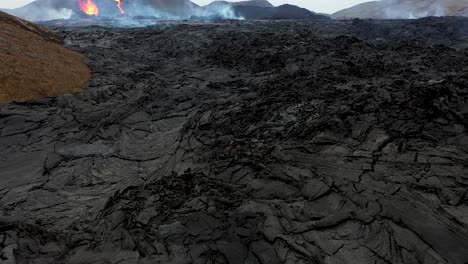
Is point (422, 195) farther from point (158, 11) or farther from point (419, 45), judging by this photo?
point (158, 11)

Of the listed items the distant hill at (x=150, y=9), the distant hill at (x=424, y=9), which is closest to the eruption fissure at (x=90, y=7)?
the distant hill at (x=150, y=9)

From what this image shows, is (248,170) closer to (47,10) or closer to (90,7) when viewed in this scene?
(90,7)

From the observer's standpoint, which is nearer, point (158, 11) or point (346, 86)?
point (346, 86)

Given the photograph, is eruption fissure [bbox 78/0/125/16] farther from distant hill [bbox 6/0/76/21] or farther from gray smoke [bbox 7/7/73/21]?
gray smoke [bbox 7/7/73/21]

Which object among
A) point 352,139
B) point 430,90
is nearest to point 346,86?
point 430,90

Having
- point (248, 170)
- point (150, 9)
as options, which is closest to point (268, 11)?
point (150, 9)

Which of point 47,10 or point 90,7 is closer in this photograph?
point 90,7

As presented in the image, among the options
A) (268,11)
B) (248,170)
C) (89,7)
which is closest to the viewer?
(248,170)
